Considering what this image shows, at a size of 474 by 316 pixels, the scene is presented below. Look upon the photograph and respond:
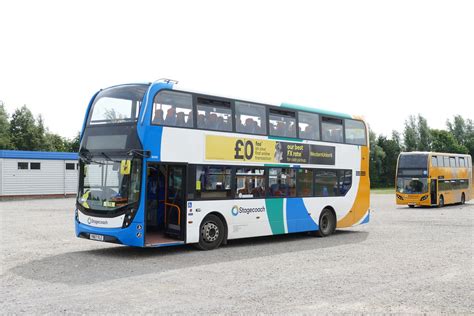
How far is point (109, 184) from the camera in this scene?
491 inches

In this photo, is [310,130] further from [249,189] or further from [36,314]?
[36,314]

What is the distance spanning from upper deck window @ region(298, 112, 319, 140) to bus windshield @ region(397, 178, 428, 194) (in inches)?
776

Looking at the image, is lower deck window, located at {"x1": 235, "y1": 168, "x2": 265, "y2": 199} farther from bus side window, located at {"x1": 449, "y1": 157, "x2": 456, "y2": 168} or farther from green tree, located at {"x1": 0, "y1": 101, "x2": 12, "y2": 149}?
green tree, located at {"x1": 0, "y1": 101, "x2": 12, "y2": 149}

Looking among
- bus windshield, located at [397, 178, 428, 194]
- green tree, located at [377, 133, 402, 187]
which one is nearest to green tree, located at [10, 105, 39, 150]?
green tree, located at [377, 133, 402, 187]

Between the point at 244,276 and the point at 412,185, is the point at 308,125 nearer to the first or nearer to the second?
the point at 244,276

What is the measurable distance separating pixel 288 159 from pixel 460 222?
36.5 feet

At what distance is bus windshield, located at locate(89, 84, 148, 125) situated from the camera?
1255 cm

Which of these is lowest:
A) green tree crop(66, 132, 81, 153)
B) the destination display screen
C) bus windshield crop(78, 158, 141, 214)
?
bus windshield crop(78, 158, 141, 214)

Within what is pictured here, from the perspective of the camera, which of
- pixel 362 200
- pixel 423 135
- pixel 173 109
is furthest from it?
pixel 423 135

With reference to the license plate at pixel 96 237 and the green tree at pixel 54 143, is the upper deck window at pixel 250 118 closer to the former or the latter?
the license plate at pixel 96 237

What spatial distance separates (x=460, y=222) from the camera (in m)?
23.4

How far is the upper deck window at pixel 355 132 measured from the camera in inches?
732

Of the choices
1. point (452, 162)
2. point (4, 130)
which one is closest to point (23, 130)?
point (4, 130)

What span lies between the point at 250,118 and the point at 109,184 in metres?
4.51
